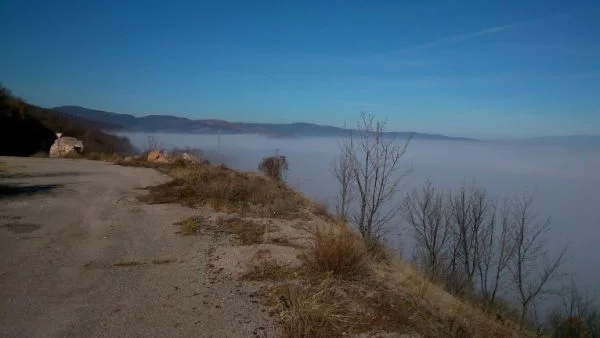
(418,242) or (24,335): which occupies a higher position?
(24,335)

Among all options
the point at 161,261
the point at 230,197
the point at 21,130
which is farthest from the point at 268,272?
the point at 21,130

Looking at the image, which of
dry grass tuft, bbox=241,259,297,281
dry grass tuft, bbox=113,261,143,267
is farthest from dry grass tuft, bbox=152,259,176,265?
dry grass tuft, bbox=241,259,297,281

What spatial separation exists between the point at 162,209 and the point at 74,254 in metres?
3.97

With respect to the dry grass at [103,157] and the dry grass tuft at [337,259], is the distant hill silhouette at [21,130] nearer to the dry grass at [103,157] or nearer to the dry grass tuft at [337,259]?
the dry grass at [103,157]

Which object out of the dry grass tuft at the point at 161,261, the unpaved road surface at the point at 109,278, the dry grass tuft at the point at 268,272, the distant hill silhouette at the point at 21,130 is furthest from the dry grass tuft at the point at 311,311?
the distant hill silhouette at the point at 21,130

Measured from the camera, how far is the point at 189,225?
905 cm

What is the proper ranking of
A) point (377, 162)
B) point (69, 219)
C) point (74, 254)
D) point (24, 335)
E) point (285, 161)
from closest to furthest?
point (24, 335), point (74, 254), point (69, 219), point (377, 162), point (285, 161)

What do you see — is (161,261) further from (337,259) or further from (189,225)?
(337,259)

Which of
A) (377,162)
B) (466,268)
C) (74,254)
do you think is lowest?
(466,268)

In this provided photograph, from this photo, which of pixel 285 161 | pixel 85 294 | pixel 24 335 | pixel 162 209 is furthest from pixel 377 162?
pixel 285 161

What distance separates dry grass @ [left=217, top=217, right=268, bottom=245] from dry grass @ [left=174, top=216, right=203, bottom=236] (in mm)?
487

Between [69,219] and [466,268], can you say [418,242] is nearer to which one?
[466,268]

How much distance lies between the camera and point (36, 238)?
298 inches

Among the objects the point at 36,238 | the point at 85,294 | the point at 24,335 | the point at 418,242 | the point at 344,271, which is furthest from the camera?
the point at 418,242
